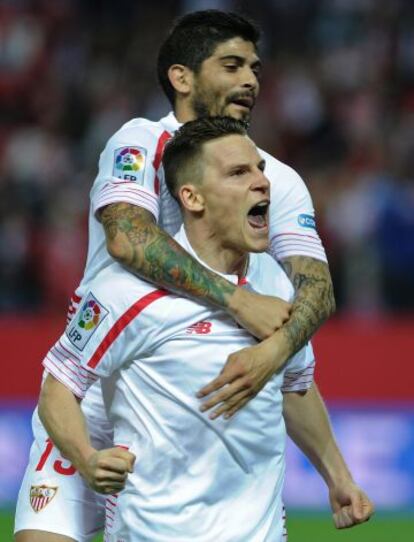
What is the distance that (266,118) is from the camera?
12.5 meters

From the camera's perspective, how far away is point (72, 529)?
15.1ft

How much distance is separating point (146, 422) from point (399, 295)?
21.8ft

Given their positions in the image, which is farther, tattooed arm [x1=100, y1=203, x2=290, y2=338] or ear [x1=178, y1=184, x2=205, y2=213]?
ear [x1=178, y1=184, x2=205, y2=213]

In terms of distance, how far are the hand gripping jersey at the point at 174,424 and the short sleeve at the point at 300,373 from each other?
285 mm

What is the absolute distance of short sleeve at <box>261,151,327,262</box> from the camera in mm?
4598

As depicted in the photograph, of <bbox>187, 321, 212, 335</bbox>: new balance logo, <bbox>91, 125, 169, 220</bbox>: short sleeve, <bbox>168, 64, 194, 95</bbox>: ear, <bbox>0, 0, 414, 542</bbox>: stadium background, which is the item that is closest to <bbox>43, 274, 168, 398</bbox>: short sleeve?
<bbox>187, 321, 212, 335</bbox>: new balance logo

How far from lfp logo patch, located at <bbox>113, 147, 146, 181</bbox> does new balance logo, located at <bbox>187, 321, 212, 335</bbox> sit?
2.06 feet

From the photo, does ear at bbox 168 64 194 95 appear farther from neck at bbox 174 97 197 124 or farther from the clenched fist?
the clenched fist

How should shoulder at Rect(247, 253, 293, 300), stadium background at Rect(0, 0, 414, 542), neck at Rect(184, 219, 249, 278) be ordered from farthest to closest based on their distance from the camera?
stadium background at Rect(0, 0, 414, 542), shoulder at Rect(247, 253, 293, 300), neck at Rect(184, 219, 249, 278)

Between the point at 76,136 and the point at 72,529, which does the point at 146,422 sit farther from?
the point at 76,136

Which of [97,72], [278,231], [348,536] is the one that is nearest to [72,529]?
[278,231]

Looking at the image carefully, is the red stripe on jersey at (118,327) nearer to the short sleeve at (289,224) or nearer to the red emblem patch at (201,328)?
the red emblem patch at (201,328)

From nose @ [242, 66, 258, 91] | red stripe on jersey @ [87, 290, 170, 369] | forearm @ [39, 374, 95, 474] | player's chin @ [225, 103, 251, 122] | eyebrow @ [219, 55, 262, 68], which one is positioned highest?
eyebrow @ [219, 55, 262, 68]

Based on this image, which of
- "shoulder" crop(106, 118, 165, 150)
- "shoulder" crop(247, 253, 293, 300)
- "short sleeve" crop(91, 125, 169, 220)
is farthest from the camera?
"shoulder" crop(106, 118, 165, 150)
